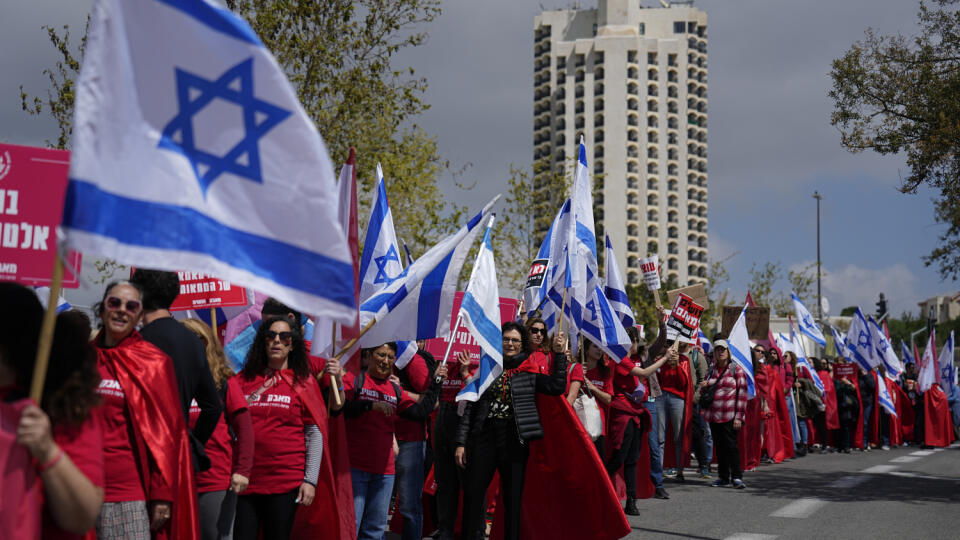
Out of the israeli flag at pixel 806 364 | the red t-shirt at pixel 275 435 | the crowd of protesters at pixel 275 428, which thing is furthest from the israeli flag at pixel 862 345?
the red t-shirt at pixel 275 435

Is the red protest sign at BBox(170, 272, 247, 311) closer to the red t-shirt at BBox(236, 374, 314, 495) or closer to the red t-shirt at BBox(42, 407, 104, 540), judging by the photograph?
the red t-shirt at BBox(236, 374, 314, 495)

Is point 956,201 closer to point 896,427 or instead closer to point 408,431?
point 408,431

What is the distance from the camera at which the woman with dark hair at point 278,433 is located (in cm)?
650

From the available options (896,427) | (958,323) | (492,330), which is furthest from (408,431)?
(958,323)

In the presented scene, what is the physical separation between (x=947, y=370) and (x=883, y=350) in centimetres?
527

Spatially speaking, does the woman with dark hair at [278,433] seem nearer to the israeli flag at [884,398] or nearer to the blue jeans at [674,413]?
the blue jeans at [674,413]

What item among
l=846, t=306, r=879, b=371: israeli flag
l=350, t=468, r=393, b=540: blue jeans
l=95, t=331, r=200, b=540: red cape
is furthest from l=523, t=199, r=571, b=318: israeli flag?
l=846, t=306, r=879, b=371: israeli flag

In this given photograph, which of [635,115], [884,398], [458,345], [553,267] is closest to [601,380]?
[553,267]

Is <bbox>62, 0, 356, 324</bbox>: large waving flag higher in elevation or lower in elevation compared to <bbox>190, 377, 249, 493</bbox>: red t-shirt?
higher

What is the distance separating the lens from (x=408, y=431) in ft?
29.3

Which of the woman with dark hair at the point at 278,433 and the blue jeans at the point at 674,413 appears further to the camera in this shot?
the blue jeans at the point at 674,413

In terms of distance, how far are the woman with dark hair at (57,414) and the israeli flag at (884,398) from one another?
2433cm

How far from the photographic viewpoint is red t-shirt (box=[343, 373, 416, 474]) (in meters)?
7.91

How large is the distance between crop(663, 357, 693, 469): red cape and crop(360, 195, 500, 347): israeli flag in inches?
323
